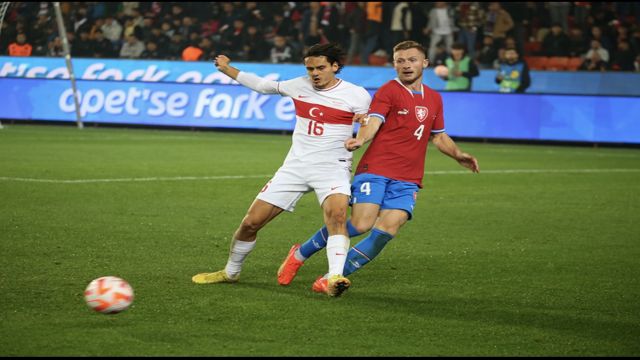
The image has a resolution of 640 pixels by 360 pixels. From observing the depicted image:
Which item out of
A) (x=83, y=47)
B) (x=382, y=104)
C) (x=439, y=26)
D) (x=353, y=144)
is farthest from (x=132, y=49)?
(x=353, y=144)

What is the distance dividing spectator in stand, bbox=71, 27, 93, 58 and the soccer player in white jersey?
2133 cm

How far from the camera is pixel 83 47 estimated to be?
28641 millimetres

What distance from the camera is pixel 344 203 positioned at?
7609 millimetres

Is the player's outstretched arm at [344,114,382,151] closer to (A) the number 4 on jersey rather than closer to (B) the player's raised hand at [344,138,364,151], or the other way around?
(B) the player's raised hand at [344,138,364,151]

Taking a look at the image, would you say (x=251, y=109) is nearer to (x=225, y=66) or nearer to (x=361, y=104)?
(x=225, y=66)

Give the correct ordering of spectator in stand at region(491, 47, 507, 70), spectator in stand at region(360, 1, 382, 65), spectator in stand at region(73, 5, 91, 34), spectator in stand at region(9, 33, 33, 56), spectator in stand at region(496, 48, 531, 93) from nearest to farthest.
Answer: spectator in stand at region(496, 48, 531, 93) < spectator in stand at region(491, 47, 507, 70) < spectator in stand at region(360, 1, 382, 65) < spectator in stand at region(9, 33, 33, 56) < spectator in stand at region(73, 5, 91, 34)

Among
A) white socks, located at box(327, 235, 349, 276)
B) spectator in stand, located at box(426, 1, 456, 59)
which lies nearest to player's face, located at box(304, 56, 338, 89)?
white socks, located at box(327, 235, 349, 276)

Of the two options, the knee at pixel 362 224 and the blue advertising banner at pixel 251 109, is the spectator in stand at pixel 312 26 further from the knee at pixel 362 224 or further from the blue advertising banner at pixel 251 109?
the knee at pixel 362 224

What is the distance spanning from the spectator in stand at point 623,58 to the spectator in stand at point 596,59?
0.64ft

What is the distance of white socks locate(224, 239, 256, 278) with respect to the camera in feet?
25.7

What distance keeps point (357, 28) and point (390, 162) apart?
19559 millimetres

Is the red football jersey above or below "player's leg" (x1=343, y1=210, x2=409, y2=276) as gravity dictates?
above

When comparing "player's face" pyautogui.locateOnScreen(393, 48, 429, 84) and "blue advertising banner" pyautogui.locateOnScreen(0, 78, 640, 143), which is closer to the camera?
"player's face" pyautogui.locateOnScreen(393, 48, 429, 84)

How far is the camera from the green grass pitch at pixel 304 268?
6109mm
